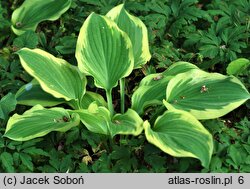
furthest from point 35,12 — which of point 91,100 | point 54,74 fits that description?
point 91,100

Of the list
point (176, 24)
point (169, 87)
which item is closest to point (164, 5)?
point (176, 24)

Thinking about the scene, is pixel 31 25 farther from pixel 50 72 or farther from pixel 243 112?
pixel 243 112

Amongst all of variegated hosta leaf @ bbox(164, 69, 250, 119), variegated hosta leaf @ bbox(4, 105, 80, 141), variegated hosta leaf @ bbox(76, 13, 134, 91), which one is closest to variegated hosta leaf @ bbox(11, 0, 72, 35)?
variegated hosta leaf @ bbox(76, 13, 134, 91)

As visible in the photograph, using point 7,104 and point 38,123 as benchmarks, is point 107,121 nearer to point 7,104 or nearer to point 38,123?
point 38,123

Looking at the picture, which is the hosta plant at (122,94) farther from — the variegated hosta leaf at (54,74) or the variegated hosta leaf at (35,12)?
the variegated hosta leaf at (35,12)

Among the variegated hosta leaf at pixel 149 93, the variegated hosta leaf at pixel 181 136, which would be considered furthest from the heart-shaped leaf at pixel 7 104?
the variegated hosta leaf at pixel 181 136

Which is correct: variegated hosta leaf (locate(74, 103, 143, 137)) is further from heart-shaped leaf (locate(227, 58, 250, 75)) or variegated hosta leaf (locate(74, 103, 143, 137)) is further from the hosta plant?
heart-shaped leaf (locate(227, 58, 250, 75))
